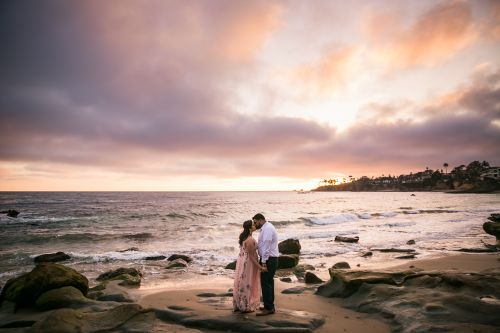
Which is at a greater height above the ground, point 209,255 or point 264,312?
point 264,312

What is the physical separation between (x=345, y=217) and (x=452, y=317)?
142 ft

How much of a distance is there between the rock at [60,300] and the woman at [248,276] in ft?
16.2

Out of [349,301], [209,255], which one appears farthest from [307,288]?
[209,255]

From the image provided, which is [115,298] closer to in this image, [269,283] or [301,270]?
[269,283]

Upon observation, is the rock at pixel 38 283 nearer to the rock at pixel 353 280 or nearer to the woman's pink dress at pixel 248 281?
the woman's pink dress at pixel 248 281

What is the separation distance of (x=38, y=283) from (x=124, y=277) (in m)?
4.18

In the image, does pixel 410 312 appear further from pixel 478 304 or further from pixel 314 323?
pixel 314 323

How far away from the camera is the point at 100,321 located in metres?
7.16

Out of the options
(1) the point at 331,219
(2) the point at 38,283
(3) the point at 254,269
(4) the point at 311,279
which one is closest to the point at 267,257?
(3) the point at 254,269

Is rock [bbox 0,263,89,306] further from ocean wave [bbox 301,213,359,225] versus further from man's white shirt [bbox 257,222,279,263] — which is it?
ocean wave [bbox 301,213,359,225]

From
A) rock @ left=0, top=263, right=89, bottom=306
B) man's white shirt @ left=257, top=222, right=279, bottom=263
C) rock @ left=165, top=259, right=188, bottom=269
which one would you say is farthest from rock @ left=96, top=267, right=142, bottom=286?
man's white shirt @ left=257, top=222, right=279, bottom=263

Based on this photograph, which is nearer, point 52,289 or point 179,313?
point 179,313

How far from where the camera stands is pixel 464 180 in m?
163

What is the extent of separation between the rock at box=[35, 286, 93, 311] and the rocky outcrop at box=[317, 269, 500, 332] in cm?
778
